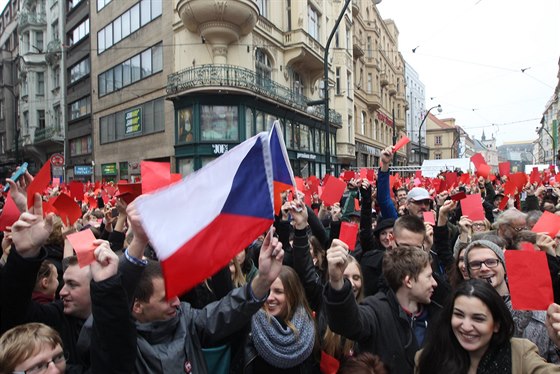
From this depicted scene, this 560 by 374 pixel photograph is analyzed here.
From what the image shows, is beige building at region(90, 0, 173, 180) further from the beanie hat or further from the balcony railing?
the beanie hat

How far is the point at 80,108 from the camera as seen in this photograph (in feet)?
103

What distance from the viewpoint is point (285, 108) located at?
77.7 feet

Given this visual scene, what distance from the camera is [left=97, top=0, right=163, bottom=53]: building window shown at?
23109mm

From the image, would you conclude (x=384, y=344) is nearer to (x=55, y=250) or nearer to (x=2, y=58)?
(x=55, y=250)

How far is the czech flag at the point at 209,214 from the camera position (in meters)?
1.87

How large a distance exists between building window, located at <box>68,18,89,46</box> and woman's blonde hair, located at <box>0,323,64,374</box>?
108 ft

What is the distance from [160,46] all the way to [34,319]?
22368 millimetres

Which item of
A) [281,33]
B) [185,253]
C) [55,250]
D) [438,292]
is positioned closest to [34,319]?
[185,253]

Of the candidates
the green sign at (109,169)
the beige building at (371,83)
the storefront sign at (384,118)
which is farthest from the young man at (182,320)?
the storefront sign at (384,118)

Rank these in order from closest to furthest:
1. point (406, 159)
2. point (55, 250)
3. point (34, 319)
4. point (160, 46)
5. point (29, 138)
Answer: point (34, 319) → point (55, 250) → point (160, 46) → point (29, 138) → point (406, 159)

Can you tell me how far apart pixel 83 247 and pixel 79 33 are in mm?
34853

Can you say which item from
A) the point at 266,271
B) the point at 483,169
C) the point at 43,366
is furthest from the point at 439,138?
the point at 43,366

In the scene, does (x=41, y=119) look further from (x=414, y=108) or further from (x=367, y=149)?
(x=414, y=108)

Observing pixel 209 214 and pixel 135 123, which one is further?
pixel 135 123
